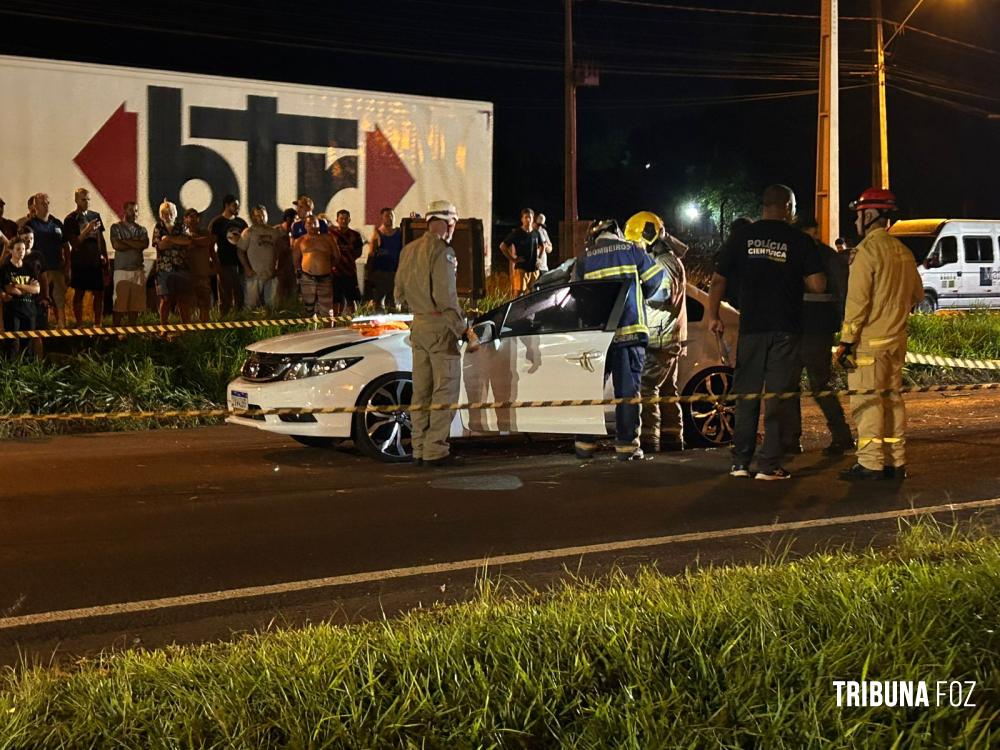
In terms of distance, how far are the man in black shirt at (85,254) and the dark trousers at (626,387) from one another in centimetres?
819

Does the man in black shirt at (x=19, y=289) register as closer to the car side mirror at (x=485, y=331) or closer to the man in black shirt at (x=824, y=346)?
the car side mirror at (x=485, y=331)

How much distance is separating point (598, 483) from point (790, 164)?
49.7 metres

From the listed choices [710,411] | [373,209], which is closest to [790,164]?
[373,209]

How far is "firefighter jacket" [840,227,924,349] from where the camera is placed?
9047 millimetres

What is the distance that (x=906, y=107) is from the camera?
53.0 m

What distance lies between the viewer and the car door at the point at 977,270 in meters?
30.5

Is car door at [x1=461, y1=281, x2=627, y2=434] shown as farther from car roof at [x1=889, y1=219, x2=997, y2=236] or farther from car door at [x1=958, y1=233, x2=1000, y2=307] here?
car door at [x1=958, y1=233, x2=1000, y2=307]

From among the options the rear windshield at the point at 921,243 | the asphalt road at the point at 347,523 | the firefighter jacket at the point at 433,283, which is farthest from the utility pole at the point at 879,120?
the firefighter jacket at the point at 433,283

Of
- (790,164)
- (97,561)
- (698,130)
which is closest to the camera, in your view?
(97,561)

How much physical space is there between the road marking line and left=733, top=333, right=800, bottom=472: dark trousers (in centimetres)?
135

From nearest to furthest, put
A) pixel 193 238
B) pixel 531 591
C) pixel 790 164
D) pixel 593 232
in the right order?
pixel 531 591, pixel 593 232, pixel 193 238, pixel 790 164

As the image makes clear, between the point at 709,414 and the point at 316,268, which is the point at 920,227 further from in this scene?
the point at 709,414

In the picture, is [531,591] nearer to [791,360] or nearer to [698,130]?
[791,360]

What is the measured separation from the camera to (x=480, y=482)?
921 centimetres
